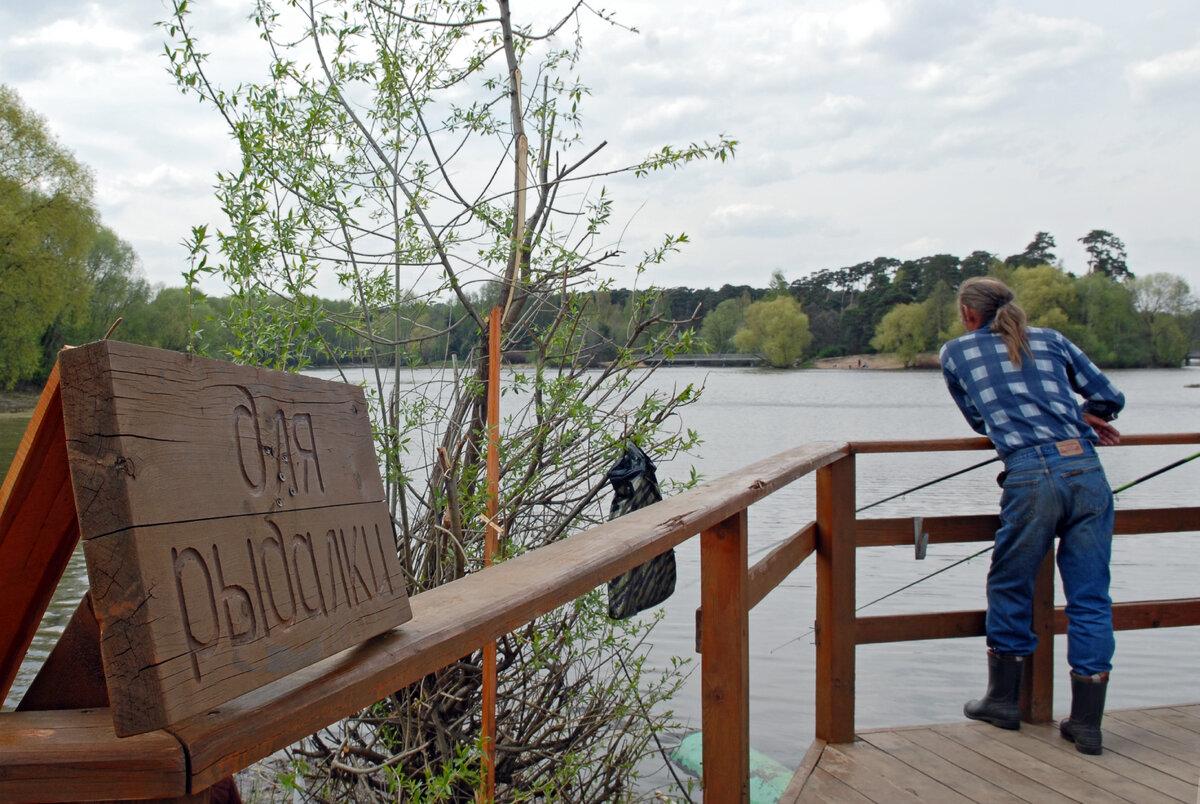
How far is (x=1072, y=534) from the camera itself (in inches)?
126

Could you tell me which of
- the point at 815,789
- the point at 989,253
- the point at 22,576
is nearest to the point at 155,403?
the point at 22,576

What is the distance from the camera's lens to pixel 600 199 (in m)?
3.83

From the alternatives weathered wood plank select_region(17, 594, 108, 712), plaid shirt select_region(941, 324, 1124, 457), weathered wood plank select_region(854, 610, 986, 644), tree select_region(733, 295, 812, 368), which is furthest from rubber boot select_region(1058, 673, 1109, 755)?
tree select_region(733, 295, 812, 368)

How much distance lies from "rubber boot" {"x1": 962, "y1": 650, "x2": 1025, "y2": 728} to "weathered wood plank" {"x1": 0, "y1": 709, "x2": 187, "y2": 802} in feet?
10.2

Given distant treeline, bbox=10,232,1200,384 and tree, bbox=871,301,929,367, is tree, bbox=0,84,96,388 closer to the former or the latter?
distant treeline, bbox=10,232,1200,384

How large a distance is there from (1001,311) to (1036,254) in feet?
158

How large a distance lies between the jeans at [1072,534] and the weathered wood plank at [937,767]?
0.47 metres

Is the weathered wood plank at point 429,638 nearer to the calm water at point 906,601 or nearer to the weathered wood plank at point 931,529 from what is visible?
the calm water at point 906,601

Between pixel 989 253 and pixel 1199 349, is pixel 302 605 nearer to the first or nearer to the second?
pixel 989 253

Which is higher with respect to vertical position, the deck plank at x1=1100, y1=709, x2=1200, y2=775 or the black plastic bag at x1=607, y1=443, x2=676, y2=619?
the black plastic bag at x1=607, y1=443, x2=676, y2=619

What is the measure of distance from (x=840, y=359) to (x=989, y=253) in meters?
14.1

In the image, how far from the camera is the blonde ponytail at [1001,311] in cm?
328

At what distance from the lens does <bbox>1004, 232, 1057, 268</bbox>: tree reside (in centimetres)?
4422

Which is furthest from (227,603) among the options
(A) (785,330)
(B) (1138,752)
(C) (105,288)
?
(A) (785,330)
